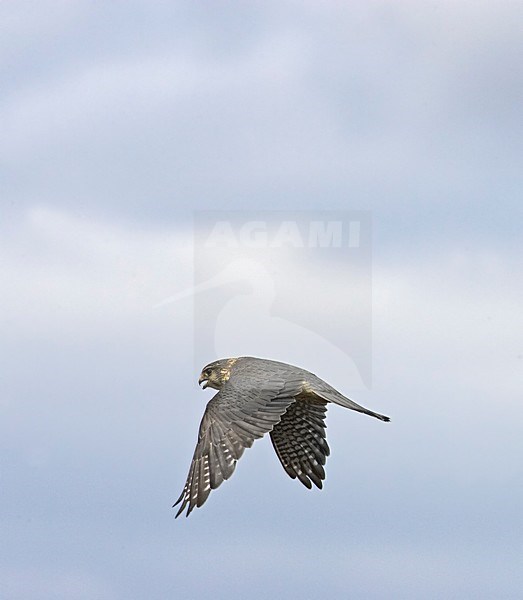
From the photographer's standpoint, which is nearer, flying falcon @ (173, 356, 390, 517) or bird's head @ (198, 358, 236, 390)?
flying falcon @ (173, 356, 390, 517)

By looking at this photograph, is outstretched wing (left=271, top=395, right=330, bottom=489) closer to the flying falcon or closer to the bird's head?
the flying falcon

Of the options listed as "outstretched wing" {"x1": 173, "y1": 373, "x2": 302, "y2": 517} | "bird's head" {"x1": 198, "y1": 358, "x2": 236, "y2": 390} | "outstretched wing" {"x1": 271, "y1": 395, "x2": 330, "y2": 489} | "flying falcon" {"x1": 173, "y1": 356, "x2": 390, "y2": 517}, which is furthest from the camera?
"bird's head" {"x1": 198, "y1": 358, "x2": 236, "y2": 390}

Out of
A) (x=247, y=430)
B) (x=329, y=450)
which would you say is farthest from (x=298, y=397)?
(x=247, y=430)

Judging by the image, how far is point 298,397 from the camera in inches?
501

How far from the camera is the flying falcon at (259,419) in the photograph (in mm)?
10562

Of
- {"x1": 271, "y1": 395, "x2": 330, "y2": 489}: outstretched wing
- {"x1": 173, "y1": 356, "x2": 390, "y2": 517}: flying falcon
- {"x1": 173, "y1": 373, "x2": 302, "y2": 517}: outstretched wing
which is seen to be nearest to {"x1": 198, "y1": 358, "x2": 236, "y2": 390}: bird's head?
{"x1": 173, "y1": 356, "x2": 390, "y2": 517}: flying falcon

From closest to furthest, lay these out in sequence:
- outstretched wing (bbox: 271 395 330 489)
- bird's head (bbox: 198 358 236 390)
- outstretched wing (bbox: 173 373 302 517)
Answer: outstretched wing (bbox: 173 373 302 517)
outstretched wing (bbox: 271 395 330 489)
bird's head (bbox: 198 358 236 390)

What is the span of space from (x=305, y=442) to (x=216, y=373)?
1368mm

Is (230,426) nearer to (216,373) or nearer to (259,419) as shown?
(259,419)

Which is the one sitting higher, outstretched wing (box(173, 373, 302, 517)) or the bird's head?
the bird's head

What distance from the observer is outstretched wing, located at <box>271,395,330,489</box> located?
12.9m

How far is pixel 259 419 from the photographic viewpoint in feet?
36.1

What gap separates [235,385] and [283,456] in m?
1.69

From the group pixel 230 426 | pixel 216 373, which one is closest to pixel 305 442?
pixel 216 373
